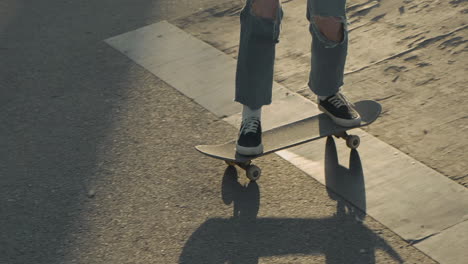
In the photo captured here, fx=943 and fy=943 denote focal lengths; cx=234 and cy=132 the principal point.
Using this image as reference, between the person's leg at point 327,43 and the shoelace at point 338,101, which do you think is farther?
the shoelace at point 338,101

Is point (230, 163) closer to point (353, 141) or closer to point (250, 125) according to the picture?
point (250, 125)

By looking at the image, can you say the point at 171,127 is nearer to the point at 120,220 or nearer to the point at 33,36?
the point at 120,220

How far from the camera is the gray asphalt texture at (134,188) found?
152 inches

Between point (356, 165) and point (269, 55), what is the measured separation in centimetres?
67

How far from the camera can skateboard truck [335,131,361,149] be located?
4.43 metres

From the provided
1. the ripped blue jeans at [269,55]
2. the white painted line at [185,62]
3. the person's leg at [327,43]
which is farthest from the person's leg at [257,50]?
the white painted line at [185,62]

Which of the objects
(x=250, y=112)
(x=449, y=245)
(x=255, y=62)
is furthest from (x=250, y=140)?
(x=449, y=245)

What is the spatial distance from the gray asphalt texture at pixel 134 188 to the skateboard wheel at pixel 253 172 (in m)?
0.05

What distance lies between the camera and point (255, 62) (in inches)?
167

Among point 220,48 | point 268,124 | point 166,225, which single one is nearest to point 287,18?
point 220,48

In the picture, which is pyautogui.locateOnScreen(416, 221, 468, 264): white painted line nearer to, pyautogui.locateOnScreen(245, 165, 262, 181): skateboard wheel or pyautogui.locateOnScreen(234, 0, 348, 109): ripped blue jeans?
pyautogui.locateOnScreen(245, 165, 262, 181): skateboard wheel

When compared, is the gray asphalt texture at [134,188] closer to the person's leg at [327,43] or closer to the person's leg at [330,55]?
the person's leg at [330,55]

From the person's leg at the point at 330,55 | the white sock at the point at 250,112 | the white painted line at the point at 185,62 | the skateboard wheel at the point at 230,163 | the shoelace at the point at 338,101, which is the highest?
the person's leg at the point at 330,55

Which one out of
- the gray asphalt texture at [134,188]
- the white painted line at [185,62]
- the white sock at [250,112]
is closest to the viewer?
the gray asphalt texture at [134,188]
